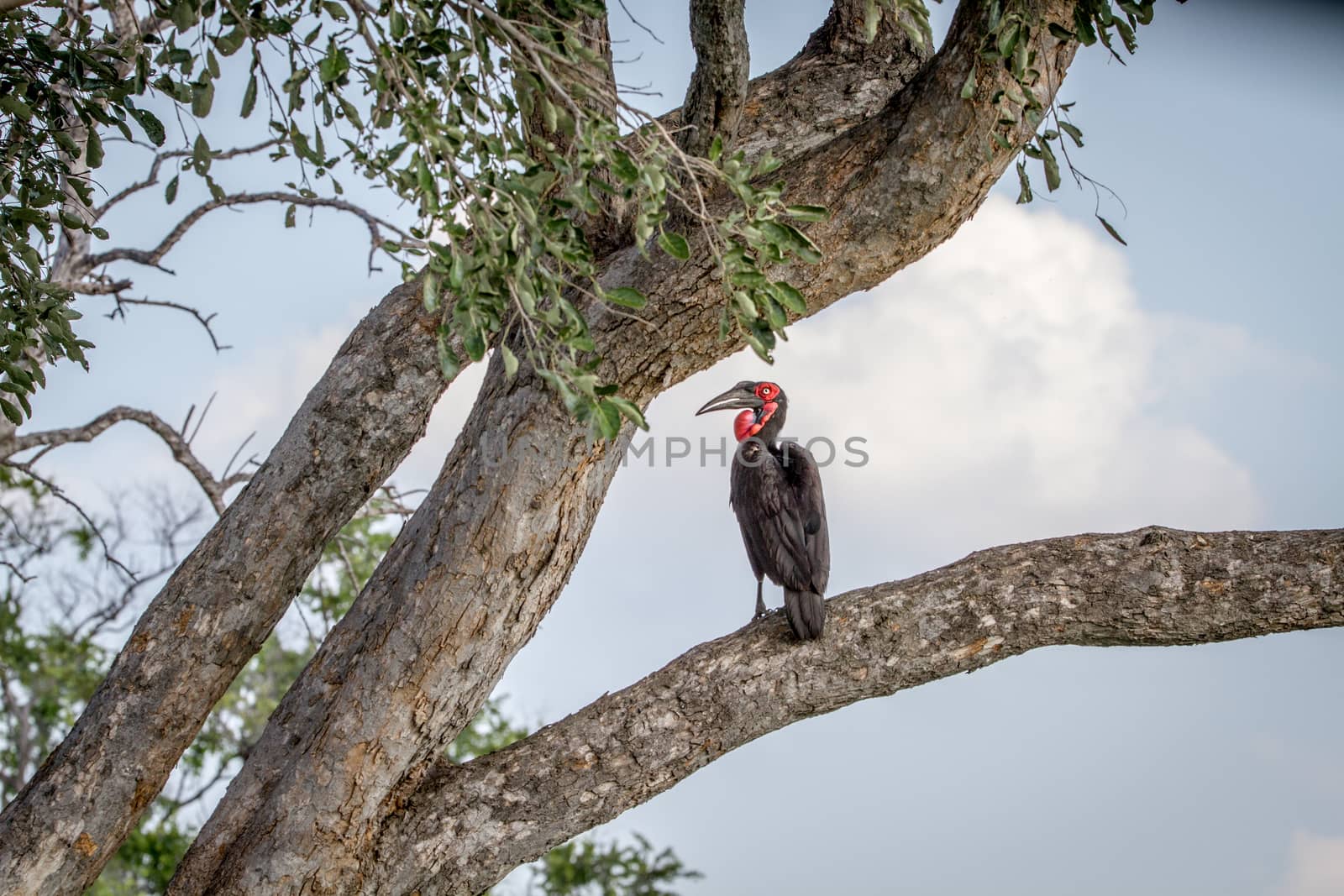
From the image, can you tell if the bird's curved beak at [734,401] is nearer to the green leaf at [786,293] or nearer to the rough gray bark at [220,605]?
the rough gray bark at [220,605]

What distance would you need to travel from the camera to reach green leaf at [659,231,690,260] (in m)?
3.17

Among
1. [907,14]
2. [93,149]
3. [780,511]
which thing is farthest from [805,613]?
[93,149]

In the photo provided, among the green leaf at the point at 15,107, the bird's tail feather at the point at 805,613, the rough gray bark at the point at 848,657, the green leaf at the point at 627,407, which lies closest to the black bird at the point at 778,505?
the bird's tail feather at the point at 805,613

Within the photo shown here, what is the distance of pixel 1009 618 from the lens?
421 centimetres

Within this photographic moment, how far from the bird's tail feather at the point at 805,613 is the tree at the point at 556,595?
68mm

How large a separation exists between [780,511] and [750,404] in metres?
0.80

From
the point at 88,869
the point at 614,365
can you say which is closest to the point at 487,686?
the point at 614,365

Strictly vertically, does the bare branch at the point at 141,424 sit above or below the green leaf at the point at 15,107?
above

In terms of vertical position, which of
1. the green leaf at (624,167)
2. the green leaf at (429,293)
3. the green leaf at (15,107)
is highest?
the green leaf at (15,107)

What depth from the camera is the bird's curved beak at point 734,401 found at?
5582 millimetres

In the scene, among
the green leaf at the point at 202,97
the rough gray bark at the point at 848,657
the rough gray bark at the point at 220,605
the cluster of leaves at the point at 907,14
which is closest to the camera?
the cluster of leaves at the point at 907,14

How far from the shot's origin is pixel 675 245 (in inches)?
126

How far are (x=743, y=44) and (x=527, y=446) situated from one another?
149 centimetres

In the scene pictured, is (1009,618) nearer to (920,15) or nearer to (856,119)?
(920,15)
